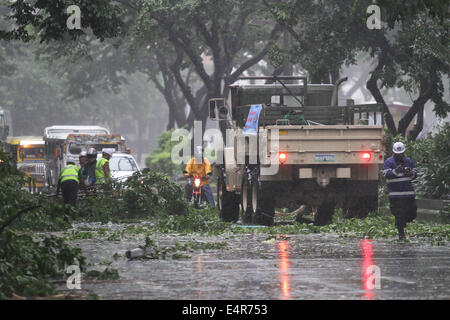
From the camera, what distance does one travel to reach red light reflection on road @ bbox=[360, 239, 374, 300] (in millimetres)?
10383

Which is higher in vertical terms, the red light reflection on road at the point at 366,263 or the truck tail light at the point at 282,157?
the truck tail light at the point at 282,157

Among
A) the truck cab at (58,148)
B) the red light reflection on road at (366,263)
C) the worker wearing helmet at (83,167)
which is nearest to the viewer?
the red light reflection on road at (366,263)

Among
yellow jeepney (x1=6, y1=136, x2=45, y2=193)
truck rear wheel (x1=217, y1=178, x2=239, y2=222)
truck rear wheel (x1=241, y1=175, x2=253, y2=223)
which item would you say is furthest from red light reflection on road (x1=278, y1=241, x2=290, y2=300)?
yellow jeepney (x1=6, y1=136, x2=45, y2=193)

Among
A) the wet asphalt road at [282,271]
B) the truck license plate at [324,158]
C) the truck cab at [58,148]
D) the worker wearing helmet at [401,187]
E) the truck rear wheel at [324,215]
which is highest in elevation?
the truck cab at [58,148]

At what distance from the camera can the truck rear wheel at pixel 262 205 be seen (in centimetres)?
2047

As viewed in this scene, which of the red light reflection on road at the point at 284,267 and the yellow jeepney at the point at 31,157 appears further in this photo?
the yellow jeepney at the point at 31,157

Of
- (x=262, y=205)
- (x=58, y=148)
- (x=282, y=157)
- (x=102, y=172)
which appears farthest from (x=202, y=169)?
(x=282, y=157)

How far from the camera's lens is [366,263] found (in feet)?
44.3

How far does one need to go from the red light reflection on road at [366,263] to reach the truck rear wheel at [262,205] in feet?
10.5

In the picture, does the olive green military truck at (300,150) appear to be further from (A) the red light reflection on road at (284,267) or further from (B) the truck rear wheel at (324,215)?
(A) the red light reflection on road at (284,267)

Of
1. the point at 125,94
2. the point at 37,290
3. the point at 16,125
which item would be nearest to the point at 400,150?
the point at 37,290

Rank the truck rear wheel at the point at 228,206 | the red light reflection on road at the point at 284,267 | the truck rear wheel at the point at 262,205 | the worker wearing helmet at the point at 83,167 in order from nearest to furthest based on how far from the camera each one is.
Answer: the red light reflection on road at the point at 284,267 < the truck rear wheel at the point at 262,205 < the truck rear wheel at the point at 228,206 < the worker wearing helmet at the point at 83,167

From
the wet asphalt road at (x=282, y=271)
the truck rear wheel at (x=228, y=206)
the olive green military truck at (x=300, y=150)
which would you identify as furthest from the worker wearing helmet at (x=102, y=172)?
the wet asphalt road at (x=282, y=271)
